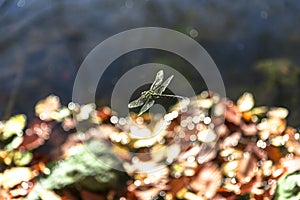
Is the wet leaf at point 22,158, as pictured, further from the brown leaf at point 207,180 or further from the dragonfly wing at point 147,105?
the brown leaf at point 207,180

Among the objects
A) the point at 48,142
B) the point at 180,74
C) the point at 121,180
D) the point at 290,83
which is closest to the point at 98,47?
the point at 180,74

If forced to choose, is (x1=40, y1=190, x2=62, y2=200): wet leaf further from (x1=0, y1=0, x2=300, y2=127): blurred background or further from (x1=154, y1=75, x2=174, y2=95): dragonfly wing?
(x1=154, y1=75, x2=174, y2=95): dragonfly wing

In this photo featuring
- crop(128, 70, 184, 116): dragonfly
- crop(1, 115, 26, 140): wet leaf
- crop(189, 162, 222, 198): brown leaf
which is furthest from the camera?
crop(128, 70, 184, 116): dragonfly

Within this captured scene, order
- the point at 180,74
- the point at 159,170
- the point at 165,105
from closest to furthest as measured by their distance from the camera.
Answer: the point at 159,170
the point at 165,105
the point at 180,74

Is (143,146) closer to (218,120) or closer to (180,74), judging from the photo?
(218,120)

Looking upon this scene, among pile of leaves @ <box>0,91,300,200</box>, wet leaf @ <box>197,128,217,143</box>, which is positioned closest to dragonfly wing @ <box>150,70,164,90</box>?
pile of leaves @ <box>0,91,300,200</box>
